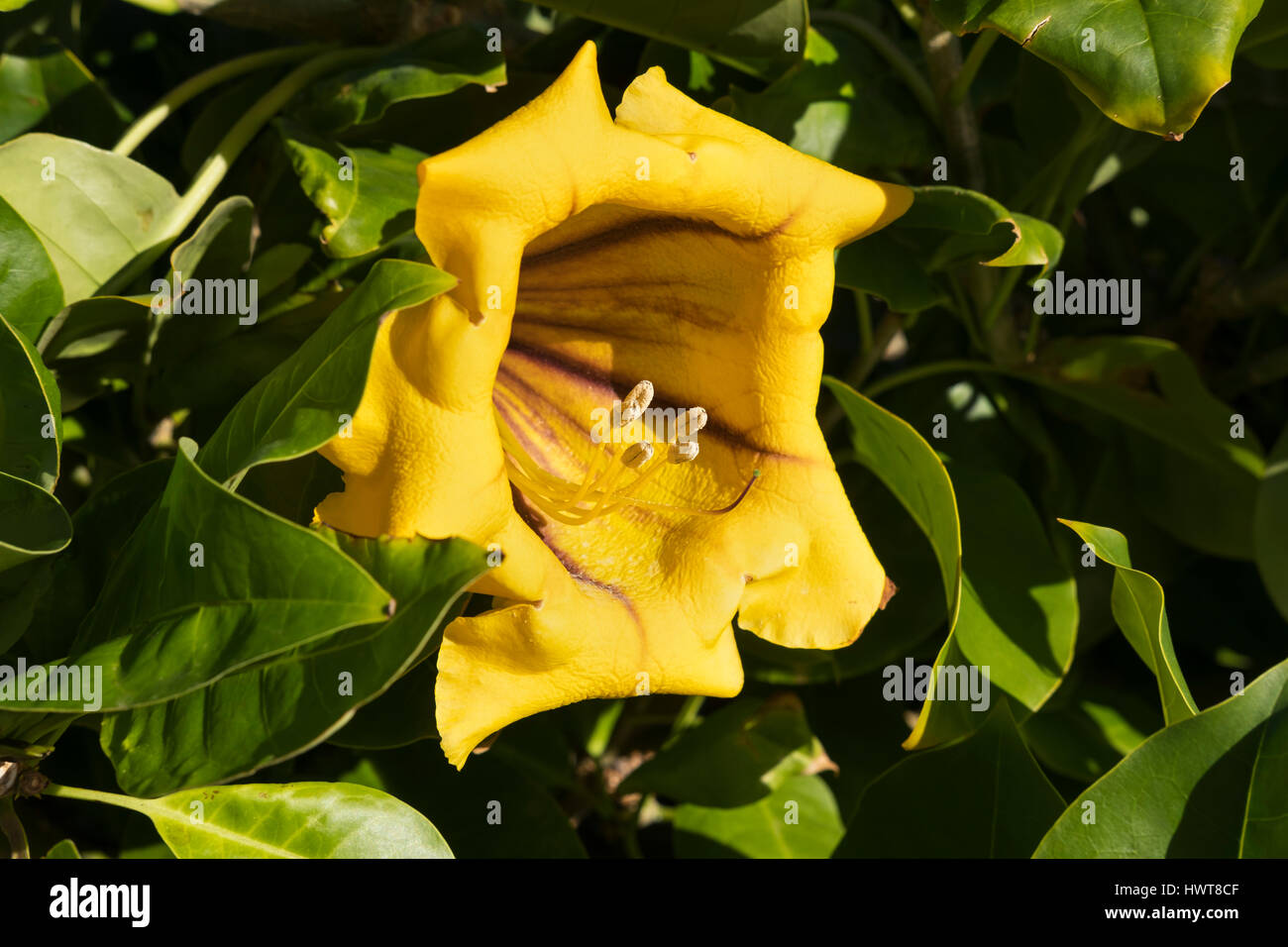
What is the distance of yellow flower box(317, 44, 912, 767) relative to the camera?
3.13ft

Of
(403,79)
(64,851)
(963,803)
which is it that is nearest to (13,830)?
(64,851)

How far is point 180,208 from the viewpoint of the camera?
1270 millimetres

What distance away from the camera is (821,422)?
1566 millimetres

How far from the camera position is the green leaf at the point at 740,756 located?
1516 millimetres

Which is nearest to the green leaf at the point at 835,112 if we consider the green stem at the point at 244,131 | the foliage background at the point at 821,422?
the foliage background at the point at 821,422

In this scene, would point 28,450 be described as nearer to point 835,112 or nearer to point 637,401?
point 637,401

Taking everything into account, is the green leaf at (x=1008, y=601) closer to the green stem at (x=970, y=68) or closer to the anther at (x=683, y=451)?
the anther at (x=683, y=451)

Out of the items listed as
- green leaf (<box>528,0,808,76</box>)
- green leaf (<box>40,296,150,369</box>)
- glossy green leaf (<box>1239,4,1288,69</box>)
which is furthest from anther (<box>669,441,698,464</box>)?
glossy green leaf (<box>1239,4,1288,69</box>)

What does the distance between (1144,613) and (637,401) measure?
1.74ft

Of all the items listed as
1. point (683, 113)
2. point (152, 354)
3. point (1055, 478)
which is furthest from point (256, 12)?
point (1055, 478)

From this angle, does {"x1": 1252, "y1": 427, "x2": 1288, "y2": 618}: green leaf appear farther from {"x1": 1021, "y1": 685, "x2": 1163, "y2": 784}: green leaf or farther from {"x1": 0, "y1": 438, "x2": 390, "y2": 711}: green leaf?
{"x1": 0, "y1": 438, "x2": 390, "y2": 711}: green leaf

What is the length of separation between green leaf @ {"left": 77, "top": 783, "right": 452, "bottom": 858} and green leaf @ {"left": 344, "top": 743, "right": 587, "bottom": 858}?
35 centimetres

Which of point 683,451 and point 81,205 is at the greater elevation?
point 81,205

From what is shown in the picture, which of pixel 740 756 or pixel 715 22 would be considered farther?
pixel 740 756
